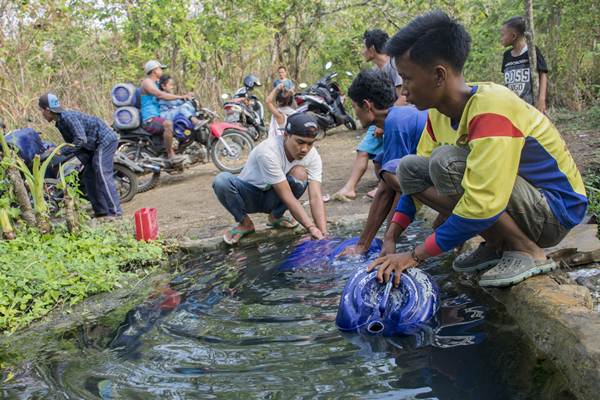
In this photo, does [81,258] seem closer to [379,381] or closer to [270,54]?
[379,381]

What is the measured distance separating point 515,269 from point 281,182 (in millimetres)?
2238

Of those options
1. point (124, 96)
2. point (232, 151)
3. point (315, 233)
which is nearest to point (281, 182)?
point (315, 233)

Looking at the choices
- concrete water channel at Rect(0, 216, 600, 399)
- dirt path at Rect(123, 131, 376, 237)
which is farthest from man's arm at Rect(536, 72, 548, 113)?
concrete water channel at Rect(0, 216, 600, 399)

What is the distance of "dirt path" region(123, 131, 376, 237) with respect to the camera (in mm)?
5680

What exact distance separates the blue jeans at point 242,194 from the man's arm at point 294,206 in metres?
0.31

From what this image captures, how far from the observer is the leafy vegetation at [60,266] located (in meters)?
3.60

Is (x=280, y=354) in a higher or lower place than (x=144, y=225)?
lower

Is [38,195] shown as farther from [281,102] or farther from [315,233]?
[281,102]

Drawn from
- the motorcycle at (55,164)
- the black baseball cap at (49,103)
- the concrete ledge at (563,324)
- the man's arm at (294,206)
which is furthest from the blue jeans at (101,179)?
the concrete ledge at (563,324)

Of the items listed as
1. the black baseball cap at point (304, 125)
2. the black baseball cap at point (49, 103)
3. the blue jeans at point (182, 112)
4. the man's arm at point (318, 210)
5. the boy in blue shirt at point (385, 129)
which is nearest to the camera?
the boy in blue shirt at point (385, 129)

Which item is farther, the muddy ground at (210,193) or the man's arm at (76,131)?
the man's arm at (76,131)

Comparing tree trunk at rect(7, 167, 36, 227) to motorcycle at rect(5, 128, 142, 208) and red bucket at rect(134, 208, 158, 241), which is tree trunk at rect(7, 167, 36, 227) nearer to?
red bucket at rect(134, 208, 158, 241)

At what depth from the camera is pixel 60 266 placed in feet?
13.2

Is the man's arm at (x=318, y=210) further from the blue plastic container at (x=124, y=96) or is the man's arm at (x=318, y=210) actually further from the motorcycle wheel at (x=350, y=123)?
the motorcycle wheel at (x=350, y=123)
